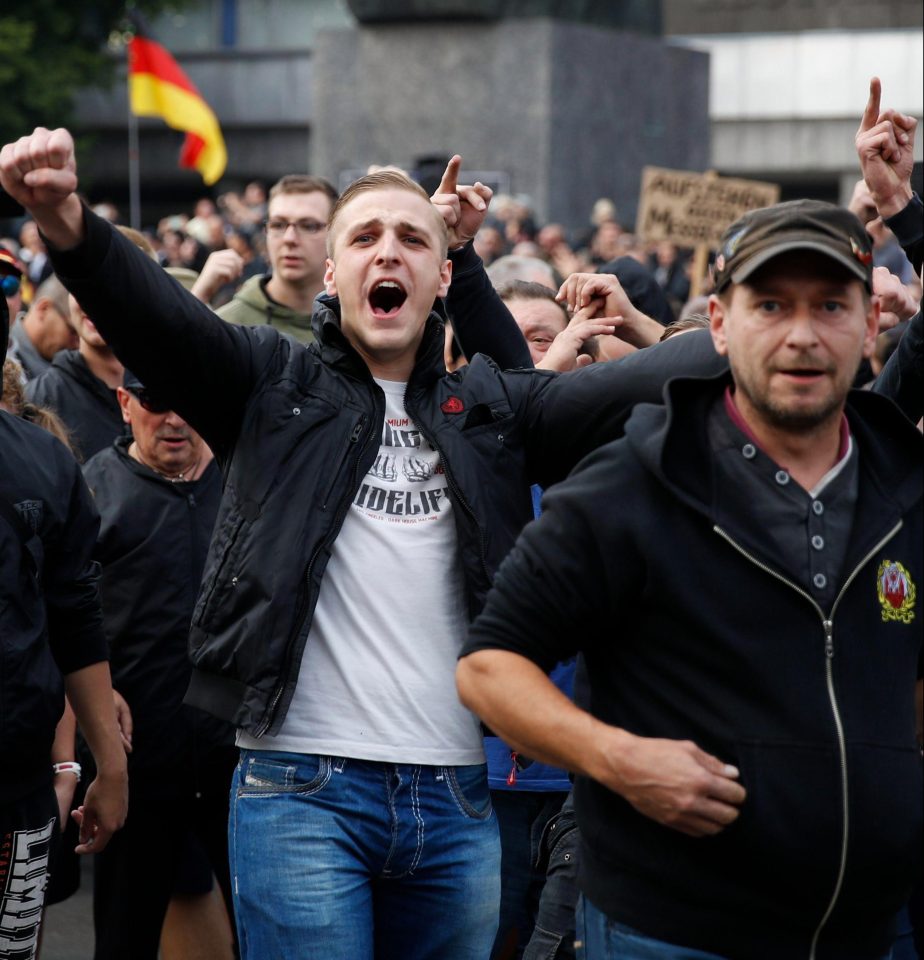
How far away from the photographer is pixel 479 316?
4.49m

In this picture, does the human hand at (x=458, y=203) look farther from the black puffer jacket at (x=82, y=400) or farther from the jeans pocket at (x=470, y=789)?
the black puffer jacket at (x=82, y=400)

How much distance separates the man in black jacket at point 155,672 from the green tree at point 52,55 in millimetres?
31251

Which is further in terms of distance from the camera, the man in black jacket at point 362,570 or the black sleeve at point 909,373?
the black sleeve at point 909,373

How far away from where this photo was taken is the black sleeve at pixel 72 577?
425 cm

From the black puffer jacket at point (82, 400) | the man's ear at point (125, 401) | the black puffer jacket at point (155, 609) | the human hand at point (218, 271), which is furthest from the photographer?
the human hand at point (218, 271)

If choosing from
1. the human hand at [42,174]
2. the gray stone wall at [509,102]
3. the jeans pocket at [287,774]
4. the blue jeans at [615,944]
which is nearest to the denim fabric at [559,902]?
the jeans pocket at [287,774]

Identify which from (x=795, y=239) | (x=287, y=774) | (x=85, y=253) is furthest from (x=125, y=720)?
(x=795, y=239)

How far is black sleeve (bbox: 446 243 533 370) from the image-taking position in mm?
4441

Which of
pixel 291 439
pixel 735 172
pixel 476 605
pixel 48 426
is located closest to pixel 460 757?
pixel 476 605

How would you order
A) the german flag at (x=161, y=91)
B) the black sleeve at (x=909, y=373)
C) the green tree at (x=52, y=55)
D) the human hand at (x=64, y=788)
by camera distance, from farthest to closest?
the green tree at (x=52, y=55), the german flag at (x=161, y=91), the human hand at (x=64, y=788), the black sleeve at (x=909, y=373)

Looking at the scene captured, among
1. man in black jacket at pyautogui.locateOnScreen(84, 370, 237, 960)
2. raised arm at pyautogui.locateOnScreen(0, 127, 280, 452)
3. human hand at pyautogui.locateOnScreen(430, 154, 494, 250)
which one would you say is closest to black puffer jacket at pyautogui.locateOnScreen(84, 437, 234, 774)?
man in black jacket at pyautogui.locateOnScreen(84, 370, 237, 960)

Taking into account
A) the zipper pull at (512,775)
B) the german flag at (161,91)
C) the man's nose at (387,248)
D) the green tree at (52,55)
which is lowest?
the zipper pull at (512,775)

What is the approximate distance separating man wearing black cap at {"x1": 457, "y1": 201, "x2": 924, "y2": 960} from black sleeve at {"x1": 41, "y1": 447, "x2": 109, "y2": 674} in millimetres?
1600

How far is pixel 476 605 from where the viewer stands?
142 inches
